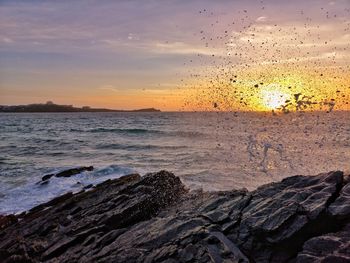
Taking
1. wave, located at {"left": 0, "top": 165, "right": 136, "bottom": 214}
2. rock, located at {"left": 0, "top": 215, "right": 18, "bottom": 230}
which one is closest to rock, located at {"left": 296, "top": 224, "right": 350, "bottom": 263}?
rock, located at {"left": 0, "top": 215, "right": 18, "bottom": 230}

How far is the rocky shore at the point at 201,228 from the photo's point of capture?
8328 mm

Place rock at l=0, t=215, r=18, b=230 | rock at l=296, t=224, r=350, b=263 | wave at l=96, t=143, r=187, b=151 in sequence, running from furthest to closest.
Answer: wave at l=96, t=143, r=187, b=151 < rock at l=0, t=215, r=18, b=230 < rock at l=296, t=224, r=350, b=263

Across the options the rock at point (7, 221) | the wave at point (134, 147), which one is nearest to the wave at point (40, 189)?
the rock at point (7, 221)

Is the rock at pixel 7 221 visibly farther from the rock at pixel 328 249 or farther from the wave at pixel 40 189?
the rock at pixel 328 249

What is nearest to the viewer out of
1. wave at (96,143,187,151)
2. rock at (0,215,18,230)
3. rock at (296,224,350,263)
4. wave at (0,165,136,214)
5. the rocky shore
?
rock at (296,224,350,263)

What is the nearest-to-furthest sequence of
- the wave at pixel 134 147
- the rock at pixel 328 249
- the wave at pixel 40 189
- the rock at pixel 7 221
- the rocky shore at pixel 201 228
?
the rock at pixel 328 249 < the rocky shore at pixel 201 228 < the rock at pixel 7 221 < the wave at pixel 40 189 < the wave at pixel 134 147

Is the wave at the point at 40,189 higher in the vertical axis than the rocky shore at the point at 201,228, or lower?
lower

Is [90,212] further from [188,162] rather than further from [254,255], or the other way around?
[188,162]

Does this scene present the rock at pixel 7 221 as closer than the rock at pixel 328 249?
No

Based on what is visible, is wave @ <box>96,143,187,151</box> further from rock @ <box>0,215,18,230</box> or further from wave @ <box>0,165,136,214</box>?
rock @ <box>0,215,18,230</box>

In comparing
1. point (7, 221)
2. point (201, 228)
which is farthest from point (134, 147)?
point (201, 228)

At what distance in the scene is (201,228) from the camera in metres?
9.25

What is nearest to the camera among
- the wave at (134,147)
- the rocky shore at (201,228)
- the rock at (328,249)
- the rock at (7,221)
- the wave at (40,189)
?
the rock at (328,249)

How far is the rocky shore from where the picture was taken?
328 inches
